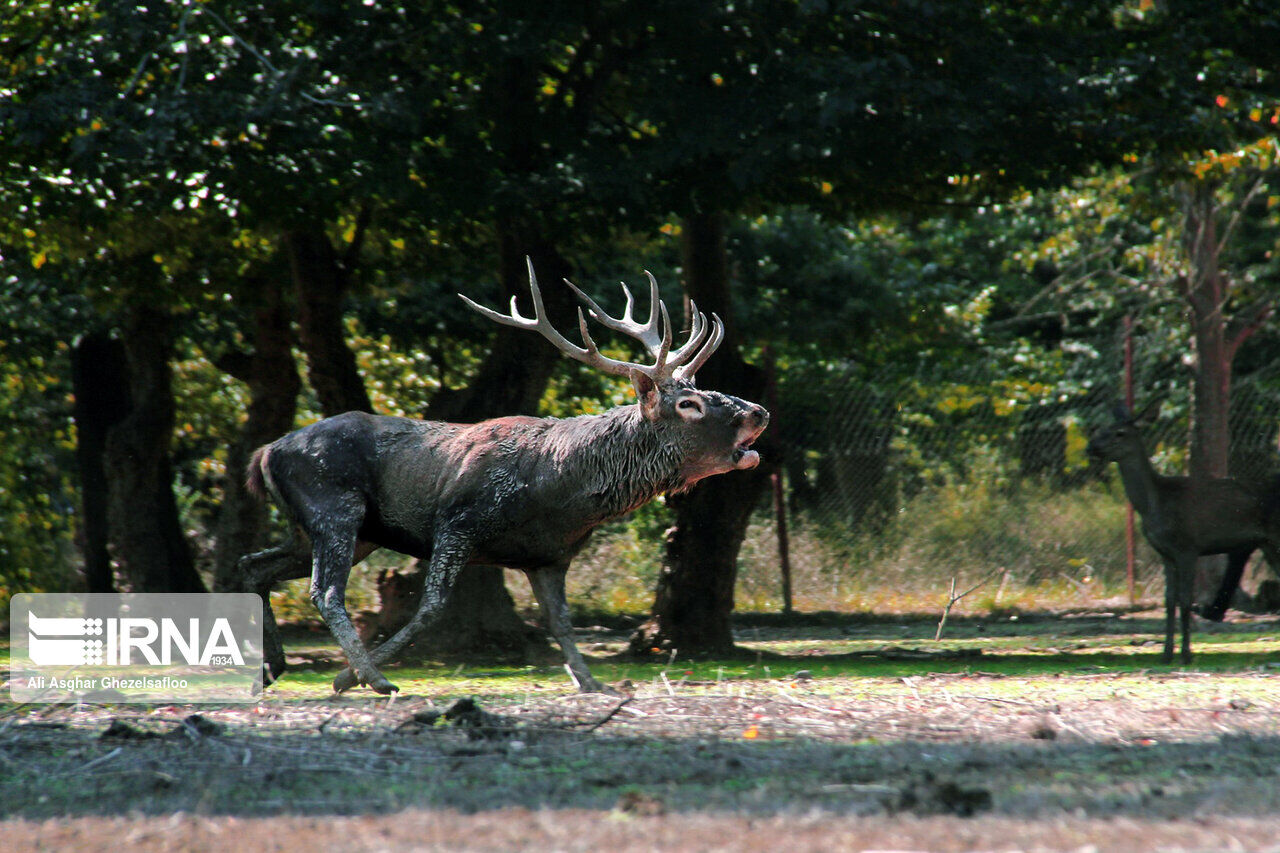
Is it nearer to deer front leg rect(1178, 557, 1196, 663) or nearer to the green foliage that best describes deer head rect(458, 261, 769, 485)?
deer front leg rect(1178, 557, 1196, 663)

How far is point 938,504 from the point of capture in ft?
59.4

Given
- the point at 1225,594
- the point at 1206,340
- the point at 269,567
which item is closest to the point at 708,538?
the point at 269,567

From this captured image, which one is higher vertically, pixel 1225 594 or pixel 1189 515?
pixel 1189 515

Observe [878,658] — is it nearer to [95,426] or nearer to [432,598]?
[432,598]

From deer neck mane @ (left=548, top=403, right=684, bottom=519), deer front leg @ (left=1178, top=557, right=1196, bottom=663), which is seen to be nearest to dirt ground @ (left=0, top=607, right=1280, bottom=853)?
deer neck mane @ (left=548, top=403, right=684, bottom=519)

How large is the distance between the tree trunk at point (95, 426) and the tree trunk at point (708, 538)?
6934mm

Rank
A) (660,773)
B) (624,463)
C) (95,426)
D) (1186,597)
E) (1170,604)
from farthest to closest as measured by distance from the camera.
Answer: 1. (95,426)
2. (1170,604)
3. (1186,597)
4. (624,463)
5. (660,773)

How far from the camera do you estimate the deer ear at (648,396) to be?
8516 mm

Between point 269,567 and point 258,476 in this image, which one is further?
point 269,567

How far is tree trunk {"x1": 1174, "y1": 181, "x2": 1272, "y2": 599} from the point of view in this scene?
1739 cm

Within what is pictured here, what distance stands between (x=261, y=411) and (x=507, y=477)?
226 inches

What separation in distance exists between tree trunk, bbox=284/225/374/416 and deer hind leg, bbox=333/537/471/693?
4.47 metres

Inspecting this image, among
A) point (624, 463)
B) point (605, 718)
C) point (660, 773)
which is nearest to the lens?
point (660, 773)

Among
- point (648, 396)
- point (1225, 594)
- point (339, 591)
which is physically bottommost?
point (1225, 594)
